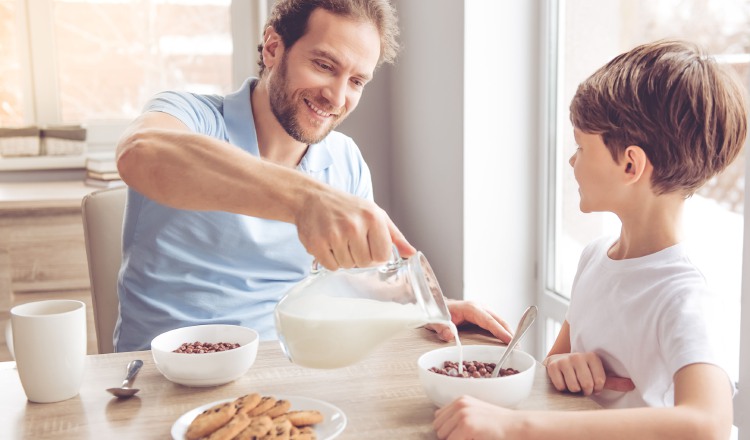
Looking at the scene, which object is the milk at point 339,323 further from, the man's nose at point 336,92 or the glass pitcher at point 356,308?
the man's nose at point 336,92

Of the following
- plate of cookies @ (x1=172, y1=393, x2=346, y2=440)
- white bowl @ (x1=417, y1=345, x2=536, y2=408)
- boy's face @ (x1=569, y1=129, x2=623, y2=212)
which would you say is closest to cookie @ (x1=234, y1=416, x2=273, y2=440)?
plate of cookies @ (x1=172, y1=393, x2=346, y2=440)

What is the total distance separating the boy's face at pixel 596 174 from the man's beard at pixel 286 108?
2.18 ft

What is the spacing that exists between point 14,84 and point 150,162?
2.34 metres

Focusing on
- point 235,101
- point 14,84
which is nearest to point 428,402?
point 235,101

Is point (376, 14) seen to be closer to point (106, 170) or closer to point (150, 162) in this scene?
point (150, 162)

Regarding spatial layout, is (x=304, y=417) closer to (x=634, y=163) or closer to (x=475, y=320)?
(x=475, y=320)

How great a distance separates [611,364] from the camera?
1.18 meters

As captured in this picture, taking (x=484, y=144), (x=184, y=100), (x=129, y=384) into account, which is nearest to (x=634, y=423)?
(x=129, y=384)

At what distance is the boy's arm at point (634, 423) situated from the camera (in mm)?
892

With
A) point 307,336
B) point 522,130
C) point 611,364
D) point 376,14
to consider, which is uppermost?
point 376,14

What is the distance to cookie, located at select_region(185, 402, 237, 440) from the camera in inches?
34.7

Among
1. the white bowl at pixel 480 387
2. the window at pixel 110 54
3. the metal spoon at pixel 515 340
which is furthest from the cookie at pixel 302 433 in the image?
the window at pixel 110 54

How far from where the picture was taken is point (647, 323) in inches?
43.9

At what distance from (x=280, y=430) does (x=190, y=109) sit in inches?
34.3
